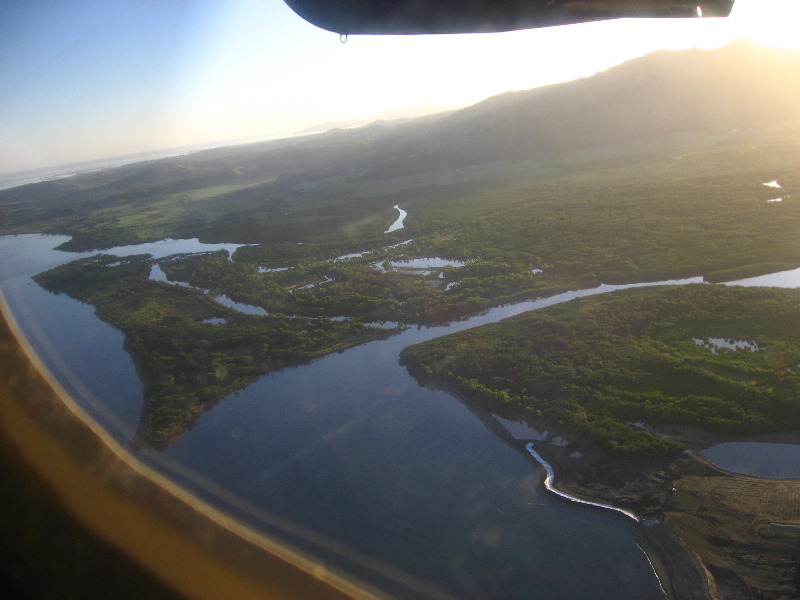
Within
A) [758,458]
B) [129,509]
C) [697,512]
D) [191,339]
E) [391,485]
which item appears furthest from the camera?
[191,339]

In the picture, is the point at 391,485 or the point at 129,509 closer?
the point at 129,509

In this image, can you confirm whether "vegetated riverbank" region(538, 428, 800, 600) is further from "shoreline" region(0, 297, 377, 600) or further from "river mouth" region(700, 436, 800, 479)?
"shoreline" region(0, 297, 377, 600)

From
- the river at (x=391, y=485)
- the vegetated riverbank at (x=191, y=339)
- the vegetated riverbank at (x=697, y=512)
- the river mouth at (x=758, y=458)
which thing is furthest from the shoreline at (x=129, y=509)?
the river mouth at (x=758, y=458)

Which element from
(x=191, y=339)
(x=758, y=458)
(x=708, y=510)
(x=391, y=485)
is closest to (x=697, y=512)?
(x=708, y=510)

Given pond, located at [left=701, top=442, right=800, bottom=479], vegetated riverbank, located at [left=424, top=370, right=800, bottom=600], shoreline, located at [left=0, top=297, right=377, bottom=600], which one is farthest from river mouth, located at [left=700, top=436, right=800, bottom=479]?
shoreline, located at [left=0, top=297, right=377, bottom=600]

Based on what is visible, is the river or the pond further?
the pond

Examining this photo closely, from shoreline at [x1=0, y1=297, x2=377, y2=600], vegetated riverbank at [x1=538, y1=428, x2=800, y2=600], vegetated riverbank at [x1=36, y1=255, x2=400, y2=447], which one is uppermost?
shoreline at [x1=0, y1=297, x2=377, y2=600]

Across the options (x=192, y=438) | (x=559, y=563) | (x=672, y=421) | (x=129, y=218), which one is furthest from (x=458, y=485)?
(x=129, y=218)

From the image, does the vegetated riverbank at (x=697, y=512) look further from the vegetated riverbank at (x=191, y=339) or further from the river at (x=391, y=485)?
the vegetated riverbank at (x=191, y=339)

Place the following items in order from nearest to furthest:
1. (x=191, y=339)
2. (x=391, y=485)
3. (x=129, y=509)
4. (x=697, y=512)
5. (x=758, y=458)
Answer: (x=129, y=509) → (x=697, y=512) → (x=758, y=458) → (x=391, y=485) → (x=191, y=339)

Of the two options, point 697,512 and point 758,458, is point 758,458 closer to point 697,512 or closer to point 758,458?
point 758,458
